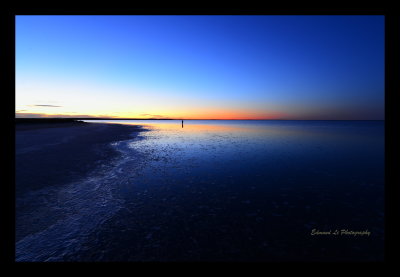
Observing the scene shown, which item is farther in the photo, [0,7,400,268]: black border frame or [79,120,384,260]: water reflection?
[79,120,384,260]: water reflection

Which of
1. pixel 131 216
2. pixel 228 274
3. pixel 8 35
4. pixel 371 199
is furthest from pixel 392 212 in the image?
pixel 371 199

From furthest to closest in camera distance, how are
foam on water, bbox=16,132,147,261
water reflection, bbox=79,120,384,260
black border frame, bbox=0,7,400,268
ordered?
water reflection, bbox=79,120,384,260 < foam on water, bbox=16,132,147,261 < black border frame, bbox=0,7,400,268

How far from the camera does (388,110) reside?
2.09m

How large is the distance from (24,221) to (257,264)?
7.28 m

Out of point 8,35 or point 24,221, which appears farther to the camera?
point 24,221

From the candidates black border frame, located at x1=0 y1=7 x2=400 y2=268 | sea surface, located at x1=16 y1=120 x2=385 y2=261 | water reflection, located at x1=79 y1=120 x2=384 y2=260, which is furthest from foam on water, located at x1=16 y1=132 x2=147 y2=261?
black border frame, located at x1=0 y1=7 x2=400 y2=268

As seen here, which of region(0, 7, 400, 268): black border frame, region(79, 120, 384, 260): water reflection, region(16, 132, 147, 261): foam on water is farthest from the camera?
region(79, 120, 384, 260): water reflection

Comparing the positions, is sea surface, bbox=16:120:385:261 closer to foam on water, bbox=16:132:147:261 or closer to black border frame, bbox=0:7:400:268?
foam on water, bbox=16:132:147:261
